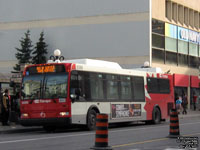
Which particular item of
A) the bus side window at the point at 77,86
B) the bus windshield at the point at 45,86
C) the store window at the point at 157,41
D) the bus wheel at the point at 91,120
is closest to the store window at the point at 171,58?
the store window at the point at 157,41

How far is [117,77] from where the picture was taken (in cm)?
2464

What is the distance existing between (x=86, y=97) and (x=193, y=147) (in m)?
9.06

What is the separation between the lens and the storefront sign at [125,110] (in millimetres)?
24069

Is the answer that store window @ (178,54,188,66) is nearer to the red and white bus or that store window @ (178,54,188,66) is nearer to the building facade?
the building facade

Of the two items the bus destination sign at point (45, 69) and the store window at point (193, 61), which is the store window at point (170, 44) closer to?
the store window at point (193, 61)

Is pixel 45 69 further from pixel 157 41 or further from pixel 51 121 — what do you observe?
pixel 157 41

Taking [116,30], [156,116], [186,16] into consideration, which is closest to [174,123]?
[156,116]

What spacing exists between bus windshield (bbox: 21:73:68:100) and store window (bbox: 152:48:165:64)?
25.8m

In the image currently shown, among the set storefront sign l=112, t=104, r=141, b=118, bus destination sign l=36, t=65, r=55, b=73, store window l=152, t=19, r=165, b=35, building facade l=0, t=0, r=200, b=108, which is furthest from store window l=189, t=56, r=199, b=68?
bus destination sign l=36, t=65, r=55, b=73

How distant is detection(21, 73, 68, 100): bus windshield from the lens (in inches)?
Answer: 830

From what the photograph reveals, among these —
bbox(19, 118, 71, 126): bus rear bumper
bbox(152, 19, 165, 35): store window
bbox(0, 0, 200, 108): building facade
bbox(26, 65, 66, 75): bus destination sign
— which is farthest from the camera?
bbox(152, 19, 165, 35): store window

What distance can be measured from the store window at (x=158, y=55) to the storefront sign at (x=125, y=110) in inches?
814

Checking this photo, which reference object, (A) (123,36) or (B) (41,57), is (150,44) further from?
(B) (41,57)

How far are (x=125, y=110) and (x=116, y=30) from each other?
2231cm
